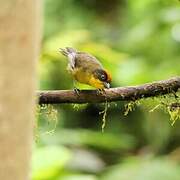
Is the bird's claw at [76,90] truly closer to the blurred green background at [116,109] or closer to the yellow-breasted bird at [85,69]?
the yellow-breasted bird at [85,69]

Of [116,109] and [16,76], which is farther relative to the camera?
[116,109]

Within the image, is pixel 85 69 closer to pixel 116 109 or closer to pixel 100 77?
pixel 100 77

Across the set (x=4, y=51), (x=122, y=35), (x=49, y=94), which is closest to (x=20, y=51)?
(x=4, y=51)

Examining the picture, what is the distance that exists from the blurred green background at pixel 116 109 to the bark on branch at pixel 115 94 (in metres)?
1.61

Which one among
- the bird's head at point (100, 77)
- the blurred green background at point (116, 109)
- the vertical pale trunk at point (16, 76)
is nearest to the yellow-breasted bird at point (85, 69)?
the bird's head at point (100, 77)

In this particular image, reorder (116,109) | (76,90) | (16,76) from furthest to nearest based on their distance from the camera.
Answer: (116,109)
(76,90)
(16,76)

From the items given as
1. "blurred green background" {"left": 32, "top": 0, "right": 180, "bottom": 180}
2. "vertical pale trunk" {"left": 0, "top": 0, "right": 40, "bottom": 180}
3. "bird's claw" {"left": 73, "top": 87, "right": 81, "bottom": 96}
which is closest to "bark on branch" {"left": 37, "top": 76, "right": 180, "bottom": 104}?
"bird's claw" {"left": 73, "top": 87, "right": 81, "bottom": 96}

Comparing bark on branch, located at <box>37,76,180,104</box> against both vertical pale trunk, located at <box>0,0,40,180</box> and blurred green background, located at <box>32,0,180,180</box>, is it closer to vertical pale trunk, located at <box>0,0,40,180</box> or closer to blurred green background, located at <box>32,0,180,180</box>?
vertical pale trunk, located at <box>0,0,40,180</box>

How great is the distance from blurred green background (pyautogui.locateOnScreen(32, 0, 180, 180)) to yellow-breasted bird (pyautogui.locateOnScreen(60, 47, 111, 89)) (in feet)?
5.29

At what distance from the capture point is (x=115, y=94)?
108cm

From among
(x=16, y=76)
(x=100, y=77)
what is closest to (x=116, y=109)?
(x=100, y=77)

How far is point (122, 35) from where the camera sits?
177 inches

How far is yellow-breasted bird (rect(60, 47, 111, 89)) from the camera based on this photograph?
109cm

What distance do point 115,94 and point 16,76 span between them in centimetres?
64
